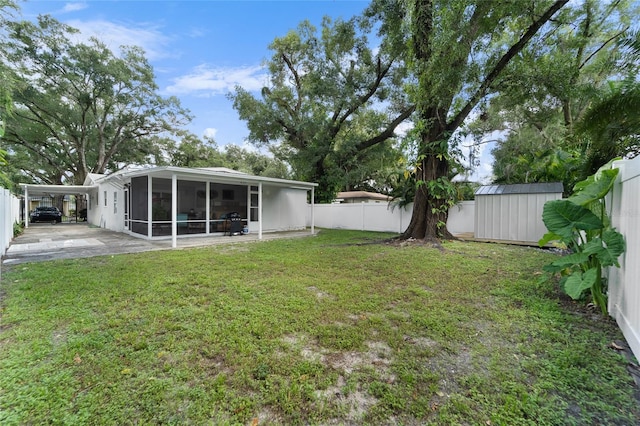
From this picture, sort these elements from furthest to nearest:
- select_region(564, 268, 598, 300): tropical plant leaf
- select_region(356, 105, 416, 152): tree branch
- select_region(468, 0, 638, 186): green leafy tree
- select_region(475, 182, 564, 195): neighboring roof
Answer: select_region(356, 105, 416, 152): tree branch, select_region(475, 182, 564, 195): neighboring roof, select_region(468, 0, 638, 186): green leafy tree, select_region(564, 268, 598, 300): tropical plant leaf

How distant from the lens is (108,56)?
1886 cm

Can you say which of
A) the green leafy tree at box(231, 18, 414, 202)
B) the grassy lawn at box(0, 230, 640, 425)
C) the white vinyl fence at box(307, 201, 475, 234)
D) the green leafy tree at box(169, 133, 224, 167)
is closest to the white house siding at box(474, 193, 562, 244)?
the white vinyl fence at box(307, 201, 475, 234)

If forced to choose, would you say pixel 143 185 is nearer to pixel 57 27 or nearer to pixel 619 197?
pixel 619 197

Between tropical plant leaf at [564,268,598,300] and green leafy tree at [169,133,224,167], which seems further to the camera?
green leafy tree at [169,133,224,167]

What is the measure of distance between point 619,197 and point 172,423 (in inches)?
178

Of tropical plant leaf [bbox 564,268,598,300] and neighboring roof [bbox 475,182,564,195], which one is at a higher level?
neighboring roof [bbox 475,182,564,195]

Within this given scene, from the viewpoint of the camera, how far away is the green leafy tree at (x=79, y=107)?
666 inches

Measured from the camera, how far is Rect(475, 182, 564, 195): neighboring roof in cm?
799

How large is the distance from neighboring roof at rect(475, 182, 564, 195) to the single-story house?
6.34 m

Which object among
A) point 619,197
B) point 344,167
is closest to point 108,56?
Result: point 344,167

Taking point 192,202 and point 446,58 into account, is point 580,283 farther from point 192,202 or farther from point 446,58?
point 192,202

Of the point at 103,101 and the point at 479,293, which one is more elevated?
the point at 103,101

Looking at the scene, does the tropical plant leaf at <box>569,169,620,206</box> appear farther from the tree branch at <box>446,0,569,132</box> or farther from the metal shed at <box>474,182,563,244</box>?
the metal shed at <box>474,182,563,244</box>

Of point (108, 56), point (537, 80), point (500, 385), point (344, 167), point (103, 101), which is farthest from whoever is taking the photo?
point (103, 101)
